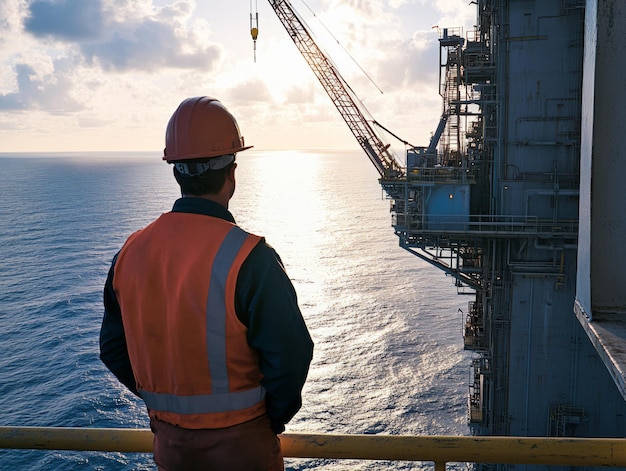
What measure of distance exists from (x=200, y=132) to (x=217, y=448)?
1486mm

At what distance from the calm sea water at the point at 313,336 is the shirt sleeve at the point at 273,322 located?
81.8ft

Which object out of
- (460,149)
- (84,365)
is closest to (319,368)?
(84,365)

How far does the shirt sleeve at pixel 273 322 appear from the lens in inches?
97.9

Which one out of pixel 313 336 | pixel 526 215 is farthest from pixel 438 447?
pixel 313 336

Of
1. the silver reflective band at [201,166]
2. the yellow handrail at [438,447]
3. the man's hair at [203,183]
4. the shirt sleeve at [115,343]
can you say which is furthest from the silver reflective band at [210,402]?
the silver reflective band at [201,166]

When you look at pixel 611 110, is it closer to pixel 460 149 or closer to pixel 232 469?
pixel 232 469

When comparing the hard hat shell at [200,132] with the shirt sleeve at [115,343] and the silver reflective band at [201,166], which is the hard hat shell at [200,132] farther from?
the shirt sleeve at [115,343]

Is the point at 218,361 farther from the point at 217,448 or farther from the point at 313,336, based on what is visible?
the point at 313,336

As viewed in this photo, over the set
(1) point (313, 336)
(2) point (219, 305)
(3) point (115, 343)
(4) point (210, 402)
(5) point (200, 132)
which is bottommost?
(1) point (313, 336)

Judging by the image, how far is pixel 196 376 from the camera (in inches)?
102

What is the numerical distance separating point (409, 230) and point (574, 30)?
709 cm

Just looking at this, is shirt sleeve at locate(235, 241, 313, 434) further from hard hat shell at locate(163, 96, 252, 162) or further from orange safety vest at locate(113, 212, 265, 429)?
hard hat shell at locate(163, 96, 252, 162)

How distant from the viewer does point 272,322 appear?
2498 millimetres

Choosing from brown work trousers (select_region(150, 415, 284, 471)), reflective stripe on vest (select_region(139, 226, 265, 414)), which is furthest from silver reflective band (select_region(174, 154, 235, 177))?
brown work trousers (select_region(150, 415, 284, 471))
